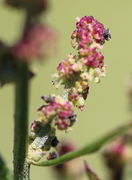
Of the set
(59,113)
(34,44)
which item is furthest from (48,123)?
(34,44)

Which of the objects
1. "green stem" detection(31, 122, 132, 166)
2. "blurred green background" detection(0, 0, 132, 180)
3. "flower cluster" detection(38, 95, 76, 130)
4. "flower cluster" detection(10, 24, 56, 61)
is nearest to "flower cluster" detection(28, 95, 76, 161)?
"flower cluster" detection(38, 95, 76, 130)

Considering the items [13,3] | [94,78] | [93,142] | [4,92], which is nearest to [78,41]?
[94,78]

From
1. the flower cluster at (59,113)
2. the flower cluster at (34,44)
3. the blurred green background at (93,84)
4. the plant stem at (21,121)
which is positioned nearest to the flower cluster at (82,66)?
the flower cluster at (59,113)

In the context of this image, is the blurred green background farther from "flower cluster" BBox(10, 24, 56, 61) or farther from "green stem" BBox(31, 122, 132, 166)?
"flower cluster" BBox(10, 24, 56, 61)

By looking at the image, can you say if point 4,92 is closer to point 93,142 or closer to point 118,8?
point 118,8

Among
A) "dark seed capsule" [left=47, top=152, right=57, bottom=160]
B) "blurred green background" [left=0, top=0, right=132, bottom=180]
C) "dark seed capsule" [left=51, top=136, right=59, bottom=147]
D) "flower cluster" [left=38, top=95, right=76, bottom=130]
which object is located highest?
"blurred green background" [left=0, top=0, right=132, bottom=180]

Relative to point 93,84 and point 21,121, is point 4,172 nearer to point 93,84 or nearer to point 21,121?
point 21,121

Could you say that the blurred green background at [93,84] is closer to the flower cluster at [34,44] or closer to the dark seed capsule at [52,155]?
the dark seed capsule at [52,155]
